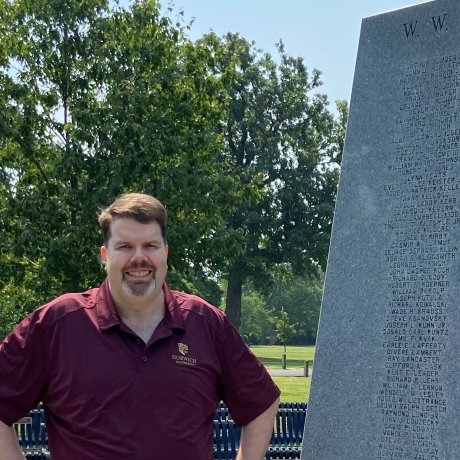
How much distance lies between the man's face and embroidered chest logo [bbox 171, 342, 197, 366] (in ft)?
0.66

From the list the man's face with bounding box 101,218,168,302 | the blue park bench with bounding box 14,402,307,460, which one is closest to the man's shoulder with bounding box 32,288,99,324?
the man's face with bounding box 101,218,168,302

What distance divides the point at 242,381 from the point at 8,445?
859 mm

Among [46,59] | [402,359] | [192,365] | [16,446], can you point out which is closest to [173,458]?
[192,365]

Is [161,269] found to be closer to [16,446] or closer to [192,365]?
[192,365]

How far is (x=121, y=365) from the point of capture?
10.8 feet

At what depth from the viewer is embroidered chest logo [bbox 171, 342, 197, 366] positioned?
336 centimetres

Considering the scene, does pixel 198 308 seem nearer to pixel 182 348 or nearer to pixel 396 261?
pixel 182 348

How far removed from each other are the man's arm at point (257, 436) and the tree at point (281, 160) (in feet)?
96.5

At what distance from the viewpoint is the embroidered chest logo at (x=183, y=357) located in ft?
11.0

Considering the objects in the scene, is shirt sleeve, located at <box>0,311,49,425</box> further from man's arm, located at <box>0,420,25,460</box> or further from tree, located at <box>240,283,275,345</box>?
tree, located at <box>240,283,275,345</box>

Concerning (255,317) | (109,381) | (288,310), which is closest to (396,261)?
(109,381)

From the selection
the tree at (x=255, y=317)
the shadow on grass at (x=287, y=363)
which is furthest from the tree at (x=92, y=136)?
the tree at (x=255, y=317)

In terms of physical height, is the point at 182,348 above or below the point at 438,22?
below

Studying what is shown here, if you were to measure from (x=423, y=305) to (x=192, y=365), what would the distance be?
2233 mm
